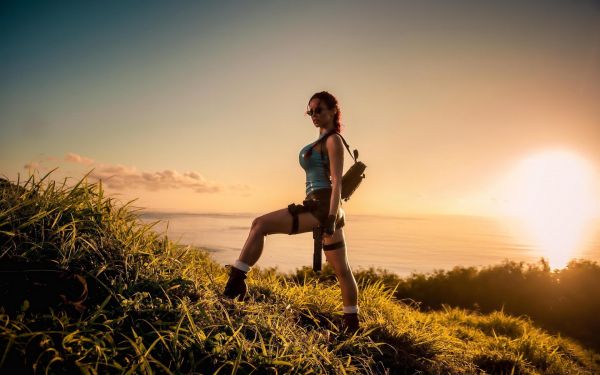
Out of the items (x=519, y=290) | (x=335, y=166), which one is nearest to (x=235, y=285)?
(x=335, y=166)

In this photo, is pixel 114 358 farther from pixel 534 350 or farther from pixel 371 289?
pixel 534 350

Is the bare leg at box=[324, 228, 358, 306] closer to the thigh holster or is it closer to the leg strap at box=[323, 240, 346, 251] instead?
the leg strap at box=[323, 240, 346, 251]

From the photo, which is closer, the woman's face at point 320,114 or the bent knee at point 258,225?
the bent knee at point 258,225

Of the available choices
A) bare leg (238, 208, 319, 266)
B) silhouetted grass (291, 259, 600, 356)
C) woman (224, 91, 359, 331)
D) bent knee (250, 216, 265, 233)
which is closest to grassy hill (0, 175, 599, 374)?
woman (224, 91, 359, 331)

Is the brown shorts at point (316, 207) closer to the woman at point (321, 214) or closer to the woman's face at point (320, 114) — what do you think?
the woman at point (321, 214)

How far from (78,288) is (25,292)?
1.03ft

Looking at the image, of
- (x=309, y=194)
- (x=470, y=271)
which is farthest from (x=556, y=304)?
(x=309, y=194)

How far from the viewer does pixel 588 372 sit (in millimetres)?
5555

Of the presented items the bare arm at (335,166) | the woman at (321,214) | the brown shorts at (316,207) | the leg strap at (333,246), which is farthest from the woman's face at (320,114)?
the leg strap at (333,246)

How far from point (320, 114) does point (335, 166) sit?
2.22ft

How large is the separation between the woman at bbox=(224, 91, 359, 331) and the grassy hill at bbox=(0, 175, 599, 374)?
34cm

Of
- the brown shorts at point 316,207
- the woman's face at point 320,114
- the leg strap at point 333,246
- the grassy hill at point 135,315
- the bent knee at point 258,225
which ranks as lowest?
the grassy hill at point 135,315

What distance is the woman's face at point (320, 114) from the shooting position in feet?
13.8

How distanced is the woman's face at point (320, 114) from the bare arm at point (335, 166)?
287 mm
